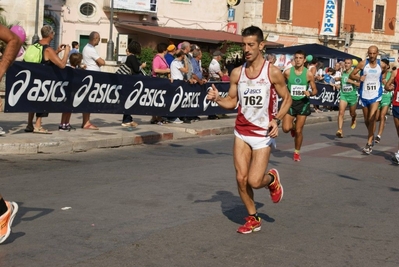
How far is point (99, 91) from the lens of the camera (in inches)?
607

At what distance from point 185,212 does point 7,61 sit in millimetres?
2864

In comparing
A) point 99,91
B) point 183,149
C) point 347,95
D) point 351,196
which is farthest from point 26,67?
point 347,95

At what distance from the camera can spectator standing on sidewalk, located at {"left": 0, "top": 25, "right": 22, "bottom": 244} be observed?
6.06 metres

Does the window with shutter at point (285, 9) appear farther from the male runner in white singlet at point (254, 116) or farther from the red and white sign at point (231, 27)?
the male runner in white singlet at point (254, 116)

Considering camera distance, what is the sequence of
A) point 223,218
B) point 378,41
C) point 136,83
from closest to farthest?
point 223,218
point 136,83
point 378,41

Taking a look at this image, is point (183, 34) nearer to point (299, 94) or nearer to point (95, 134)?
point (95, 134)

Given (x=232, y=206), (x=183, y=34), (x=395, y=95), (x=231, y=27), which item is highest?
(x=231, y=27)

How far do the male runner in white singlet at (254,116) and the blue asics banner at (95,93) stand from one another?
6.67m

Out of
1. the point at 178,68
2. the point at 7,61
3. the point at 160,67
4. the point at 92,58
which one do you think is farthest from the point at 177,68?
the point at 7,61

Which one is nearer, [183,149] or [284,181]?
[284,181]

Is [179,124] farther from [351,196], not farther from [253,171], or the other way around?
[253,171]

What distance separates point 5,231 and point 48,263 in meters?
0.59

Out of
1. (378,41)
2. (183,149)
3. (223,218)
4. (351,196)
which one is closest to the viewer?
(223,218)

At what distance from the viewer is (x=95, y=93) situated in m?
15.3
